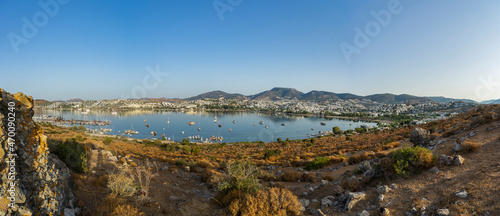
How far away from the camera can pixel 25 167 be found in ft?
12.2

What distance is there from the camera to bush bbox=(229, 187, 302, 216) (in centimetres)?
485

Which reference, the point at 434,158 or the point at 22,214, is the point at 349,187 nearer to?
the point at 434,158

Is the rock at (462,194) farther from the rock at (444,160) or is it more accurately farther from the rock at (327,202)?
the rock at (327,202)

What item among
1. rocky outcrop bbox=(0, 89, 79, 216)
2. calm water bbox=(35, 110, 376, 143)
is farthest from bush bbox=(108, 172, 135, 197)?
calm water bbox=(35, 110, 376, 143)

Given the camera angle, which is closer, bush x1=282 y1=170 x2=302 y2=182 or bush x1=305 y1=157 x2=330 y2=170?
bush x1=282 y1=170 x2=302 y2=182

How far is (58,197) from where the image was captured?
4.07 m

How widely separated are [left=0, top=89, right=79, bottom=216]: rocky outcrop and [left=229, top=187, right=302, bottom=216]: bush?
365 cm

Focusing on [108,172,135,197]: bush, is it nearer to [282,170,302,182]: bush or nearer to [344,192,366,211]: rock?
[344,192,366,211]: rock

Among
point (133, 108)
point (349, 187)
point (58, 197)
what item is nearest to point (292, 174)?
point (349, 187)

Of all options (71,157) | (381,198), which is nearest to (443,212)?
(381,198)

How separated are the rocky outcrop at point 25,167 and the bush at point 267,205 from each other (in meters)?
3.65

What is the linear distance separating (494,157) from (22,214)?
37.0 ft

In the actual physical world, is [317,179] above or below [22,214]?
below

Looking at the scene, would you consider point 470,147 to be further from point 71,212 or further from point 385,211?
point 71,212
